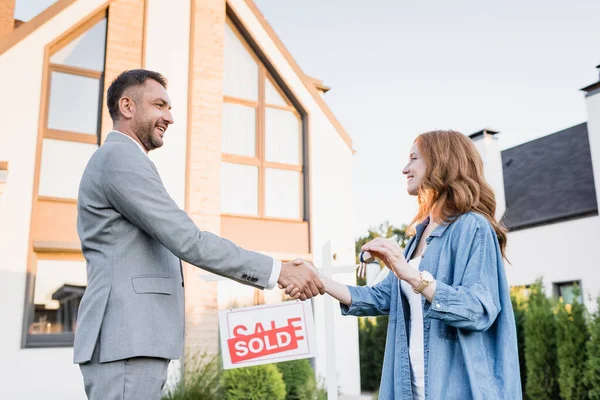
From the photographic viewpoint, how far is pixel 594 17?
1304 centimetres

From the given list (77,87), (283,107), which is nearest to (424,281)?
(77,87)

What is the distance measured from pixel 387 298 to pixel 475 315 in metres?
0.72

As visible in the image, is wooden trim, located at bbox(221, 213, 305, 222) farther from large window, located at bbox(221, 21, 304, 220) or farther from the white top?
the white top

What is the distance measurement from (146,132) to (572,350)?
29.0 ft

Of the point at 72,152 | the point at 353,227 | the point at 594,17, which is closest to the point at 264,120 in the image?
the point at 353,227

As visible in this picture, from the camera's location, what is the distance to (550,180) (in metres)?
17.6

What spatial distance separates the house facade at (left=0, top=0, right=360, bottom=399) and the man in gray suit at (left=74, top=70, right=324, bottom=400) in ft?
21.1

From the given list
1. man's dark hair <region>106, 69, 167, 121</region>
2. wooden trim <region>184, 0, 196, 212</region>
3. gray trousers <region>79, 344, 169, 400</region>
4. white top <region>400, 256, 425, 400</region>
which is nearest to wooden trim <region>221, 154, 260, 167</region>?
wooden trim <region>184, 0, 196, 212</region>

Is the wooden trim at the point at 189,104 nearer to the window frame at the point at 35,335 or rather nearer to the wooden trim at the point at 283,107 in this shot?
the wooden trim at the point at 283,107

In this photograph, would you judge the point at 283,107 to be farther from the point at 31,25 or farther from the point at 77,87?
the point at 31,25

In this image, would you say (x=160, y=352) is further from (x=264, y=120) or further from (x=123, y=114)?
(x=264, y=120)

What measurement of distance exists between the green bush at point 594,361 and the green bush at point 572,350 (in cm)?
27

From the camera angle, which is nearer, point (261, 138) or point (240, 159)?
point (240, 159)

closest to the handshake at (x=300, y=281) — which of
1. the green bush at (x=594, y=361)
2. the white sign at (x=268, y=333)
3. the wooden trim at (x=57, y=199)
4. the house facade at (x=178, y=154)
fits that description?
the white sign at (x=268, y=333)
